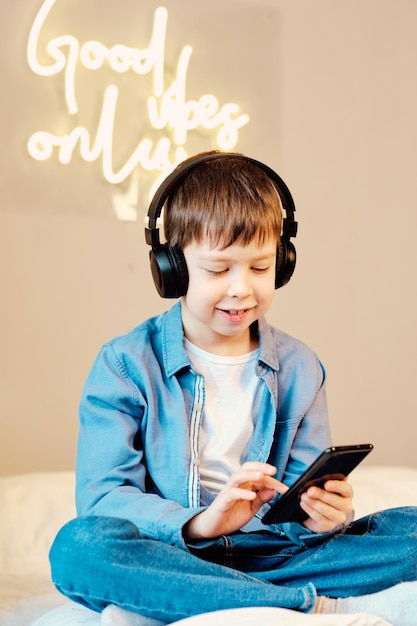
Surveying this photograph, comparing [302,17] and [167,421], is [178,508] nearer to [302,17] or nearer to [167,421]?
[167,421]

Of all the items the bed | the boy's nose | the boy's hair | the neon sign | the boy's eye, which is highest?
the neon sign

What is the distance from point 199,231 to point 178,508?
0.39 meters

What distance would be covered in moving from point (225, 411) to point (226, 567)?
29cm

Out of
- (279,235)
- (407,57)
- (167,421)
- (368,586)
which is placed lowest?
(368,586)

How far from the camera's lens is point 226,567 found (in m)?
→ 1.19

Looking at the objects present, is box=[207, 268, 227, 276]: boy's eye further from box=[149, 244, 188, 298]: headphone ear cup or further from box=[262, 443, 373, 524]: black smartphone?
box=[262, 443, 373, 524]: black smartphone

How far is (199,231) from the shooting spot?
52.5 inches

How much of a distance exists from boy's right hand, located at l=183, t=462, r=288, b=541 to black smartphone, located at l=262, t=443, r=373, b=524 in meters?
0.02

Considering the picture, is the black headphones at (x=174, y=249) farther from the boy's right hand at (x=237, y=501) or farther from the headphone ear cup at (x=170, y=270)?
the boy's right hand at (x=237, y=501)

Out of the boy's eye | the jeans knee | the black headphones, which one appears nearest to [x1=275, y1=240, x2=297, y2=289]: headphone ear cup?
the black headphones

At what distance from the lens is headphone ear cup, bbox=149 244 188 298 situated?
1332mm

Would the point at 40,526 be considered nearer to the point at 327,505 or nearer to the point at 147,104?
the point at 327,505

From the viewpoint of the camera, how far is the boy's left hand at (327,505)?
1206 mm

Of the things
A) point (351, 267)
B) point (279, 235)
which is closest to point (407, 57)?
point (351, 267)
